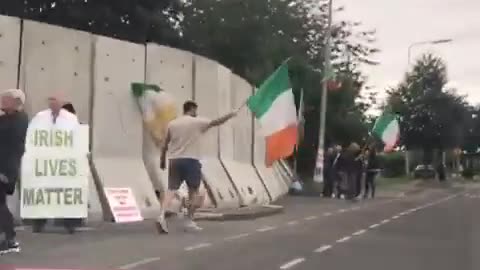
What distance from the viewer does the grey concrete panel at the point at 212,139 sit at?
1998 cm

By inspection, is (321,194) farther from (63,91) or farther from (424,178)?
(424,178)

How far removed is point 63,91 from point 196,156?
2.79 meters

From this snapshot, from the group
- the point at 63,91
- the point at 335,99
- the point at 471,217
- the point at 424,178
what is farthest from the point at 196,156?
the point at 424,178

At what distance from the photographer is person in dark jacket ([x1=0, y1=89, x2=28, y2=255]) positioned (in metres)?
10.4

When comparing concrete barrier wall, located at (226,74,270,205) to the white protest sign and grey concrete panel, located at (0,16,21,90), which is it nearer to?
grey concrete panel, located at (0,16,21,90)

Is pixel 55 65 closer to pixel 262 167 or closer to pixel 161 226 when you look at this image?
pixel 161 226

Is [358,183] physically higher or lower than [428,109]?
lower

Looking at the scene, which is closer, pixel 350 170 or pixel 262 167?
pixel 262 167

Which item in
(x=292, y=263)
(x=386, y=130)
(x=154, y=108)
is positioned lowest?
(x=292, y=263)

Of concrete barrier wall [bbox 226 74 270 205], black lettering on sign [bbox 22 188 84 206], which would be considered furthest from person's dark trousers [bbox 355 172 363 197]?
black lettering on sign [bbox 22 188 84 206]

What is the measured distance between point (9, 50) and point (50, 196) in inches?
102

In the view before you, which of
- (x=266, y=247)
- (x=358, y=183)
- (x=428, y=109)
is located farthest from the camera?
(x=428, y=109)

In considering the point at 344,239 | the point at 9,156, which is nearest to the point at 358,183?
the point at 344,239

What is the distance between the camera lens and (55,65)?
50.8 feet
